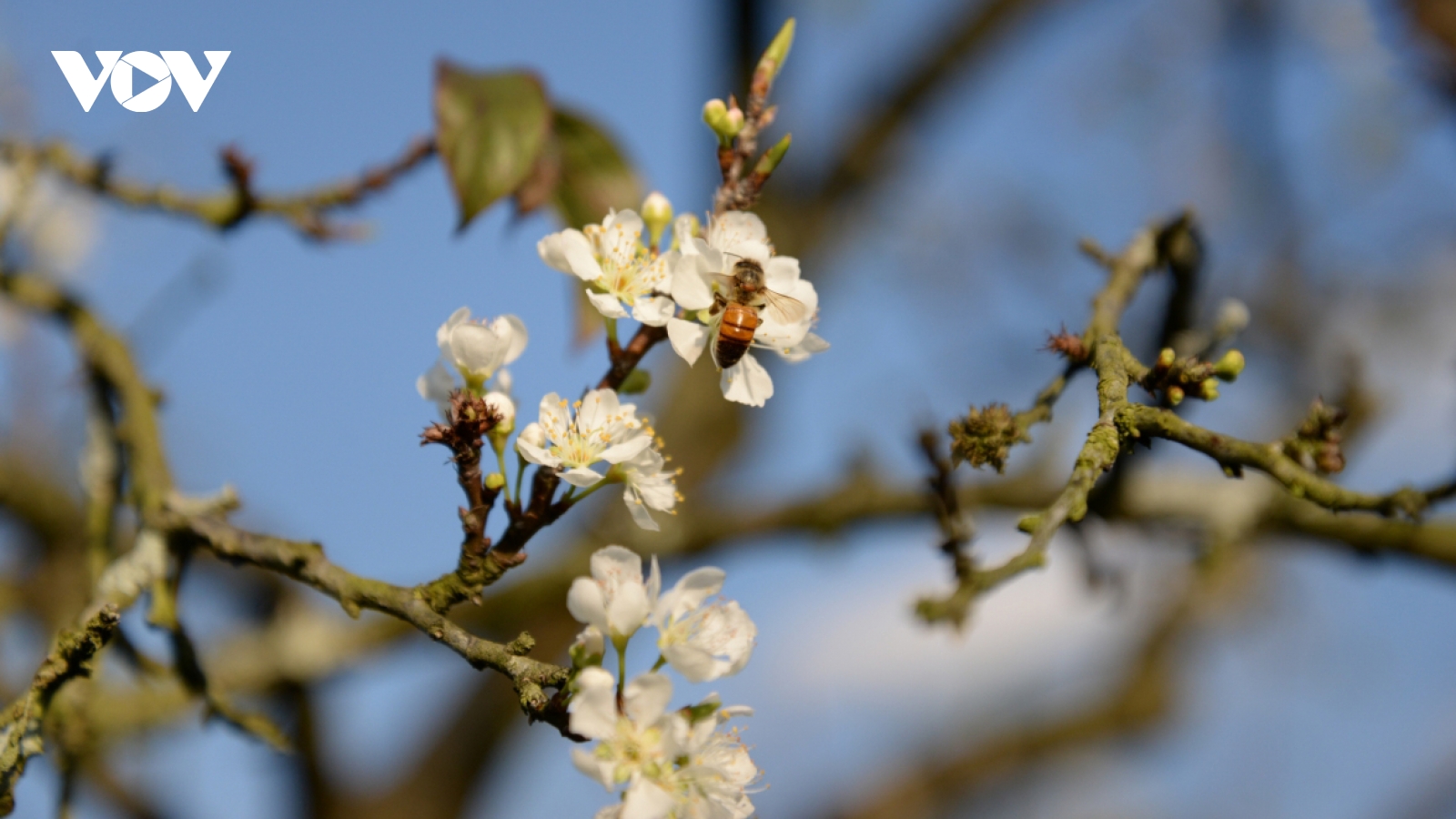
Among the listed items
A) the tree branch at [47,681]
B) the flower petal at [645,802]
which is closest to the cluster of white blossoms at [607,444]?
the flower petal at [645,802]

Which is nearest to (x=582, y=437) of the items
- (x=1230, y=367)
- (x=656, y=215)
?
(x=656, y=215)

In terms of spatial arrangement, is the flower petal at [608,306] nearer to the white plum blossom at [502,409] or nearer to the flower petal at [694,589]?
the white plum blossom at [502,409]

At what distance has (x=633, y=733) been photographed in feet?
2.36

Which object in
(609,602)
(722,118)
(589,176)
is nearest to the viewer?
(609,602)

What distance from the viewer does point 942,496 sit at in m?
1.14

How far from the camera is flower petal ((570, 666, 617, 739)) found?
0.70 m

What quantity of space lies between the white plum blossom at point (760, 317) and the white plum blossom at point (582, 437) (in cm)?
8

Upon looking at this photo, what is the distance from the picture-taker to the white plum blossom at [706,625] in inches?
31.5

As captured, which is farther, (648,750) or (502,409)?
(502,409)

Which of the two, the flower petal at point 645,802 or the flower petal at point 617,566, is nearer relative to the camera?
the flower petal at point 645,802

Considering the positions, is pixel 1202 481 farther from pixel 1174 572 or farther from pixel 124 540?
pixel 1174 572

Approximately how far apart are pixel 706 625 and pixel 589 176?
813 mm

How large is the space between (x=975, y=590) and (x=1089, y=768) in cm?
553

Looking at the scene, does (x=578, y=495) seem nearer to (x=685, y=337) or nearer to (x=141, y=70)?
(x=685, y=337)
